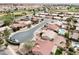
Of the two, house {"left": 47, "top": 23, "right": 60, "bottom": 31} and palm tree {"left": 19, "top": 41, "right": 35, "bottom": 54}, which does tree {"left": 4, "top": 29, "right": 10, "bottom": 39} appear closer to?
palm tree {"left": 19, "top": 41, "right": 35, "bottom": 54}

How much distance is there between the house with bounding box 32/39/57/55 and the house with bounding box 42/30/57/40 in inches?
1.5

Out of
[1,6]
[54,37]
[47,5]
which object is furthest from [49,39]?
[1,6]

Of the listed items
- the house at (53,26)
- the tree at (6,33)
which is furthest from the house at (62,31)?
the tree at (6,33)

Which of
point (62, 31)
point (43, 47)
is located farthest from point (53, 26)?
point (43, 47)

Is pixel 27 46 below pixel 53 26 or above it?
below

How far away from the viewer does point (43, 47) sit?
1453mm

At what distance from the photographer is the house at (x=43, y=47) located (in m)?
1.44

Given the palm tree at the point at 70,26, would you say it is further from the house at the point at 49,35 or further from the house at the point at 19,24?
the house at the point at 19,24

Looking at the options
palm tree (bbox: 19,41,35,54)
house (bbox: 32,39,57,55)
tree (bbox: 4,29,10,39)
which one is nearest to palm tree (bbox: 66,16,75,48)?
house (bbox: 32,39,57,55)

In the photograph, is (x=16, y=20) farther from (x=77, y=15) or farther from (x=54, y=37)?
(x=77, y=15)

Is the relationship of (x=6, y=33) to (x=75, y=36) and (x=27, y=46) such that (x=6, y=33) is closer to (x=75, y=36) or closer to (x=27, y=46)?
(x=27, y=46)

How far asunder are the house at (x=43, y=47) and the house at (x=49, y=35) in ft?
0.13

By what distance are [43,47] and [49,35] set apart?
5.1 inches

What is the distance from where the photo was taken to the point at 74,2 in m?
1.47
